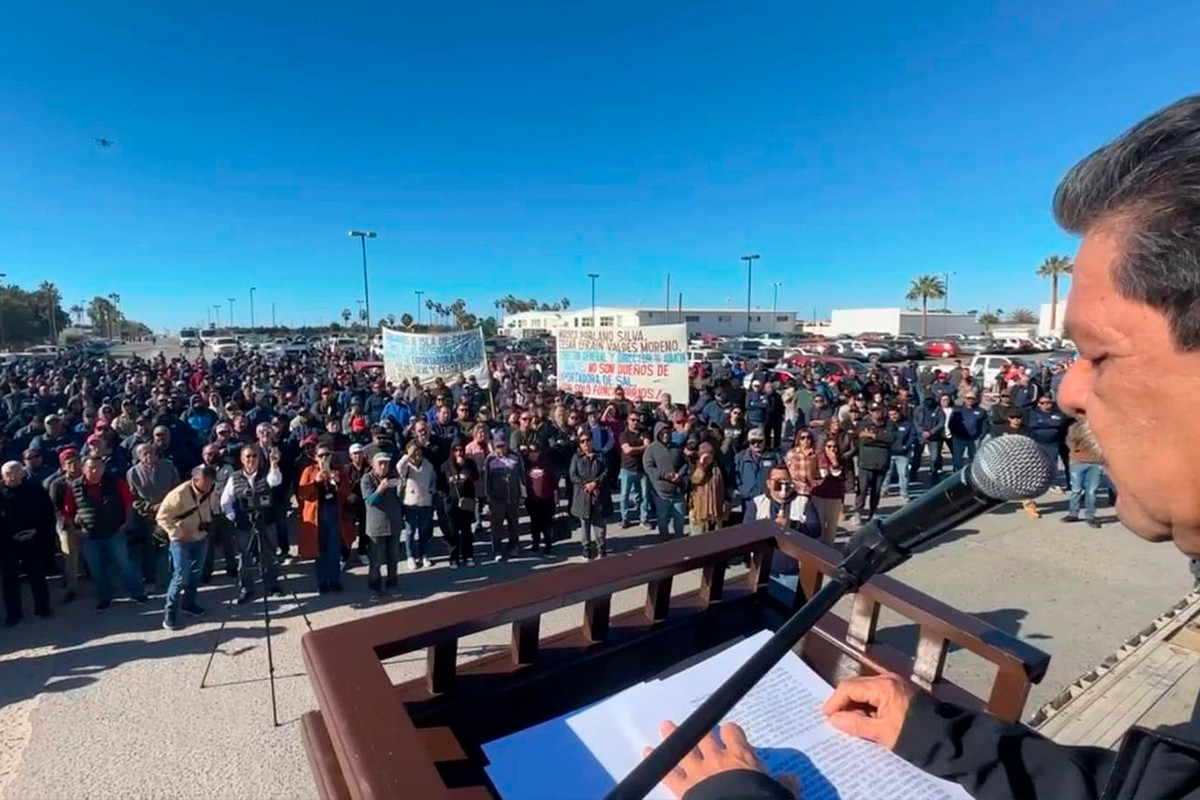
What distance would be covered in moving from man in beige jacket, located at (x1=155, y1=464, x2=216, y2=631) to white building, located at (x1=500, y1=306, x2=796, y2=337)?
2709 inches

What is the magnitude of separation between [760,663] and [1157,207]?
2.73 ft

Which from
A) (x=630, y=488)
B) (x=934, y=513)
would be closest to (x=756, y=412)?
(x=630, y=488)

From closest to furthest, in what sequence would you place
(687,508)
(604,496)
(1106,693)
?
(1106,693), (604,496), (687,508)

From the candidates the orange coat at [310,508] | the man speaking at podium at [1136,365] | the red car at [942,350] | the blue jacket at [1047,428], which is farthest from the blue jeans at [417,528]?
the red car at [942,350]

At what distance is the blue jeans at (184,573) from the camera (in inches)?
239

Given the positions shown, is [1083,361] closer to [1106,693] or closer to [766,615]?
[766,615]

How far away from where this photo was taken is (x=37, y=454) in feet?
23.4

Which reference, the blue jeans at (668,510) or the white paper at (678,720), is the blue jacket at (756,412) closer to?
the blue jeans at (668,510)

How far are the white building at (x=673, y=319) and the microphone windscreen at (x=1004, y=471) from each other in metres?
74.1

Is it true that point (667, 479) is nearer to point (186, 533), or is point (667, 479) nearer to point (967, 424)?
point (186, 533)

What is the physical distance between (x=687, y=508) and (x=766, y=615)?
7128 millimetres

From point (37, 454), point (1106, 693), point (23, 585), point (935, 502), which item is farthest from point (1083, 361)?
point (23, 585)

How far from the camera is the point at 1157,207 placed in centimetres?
80

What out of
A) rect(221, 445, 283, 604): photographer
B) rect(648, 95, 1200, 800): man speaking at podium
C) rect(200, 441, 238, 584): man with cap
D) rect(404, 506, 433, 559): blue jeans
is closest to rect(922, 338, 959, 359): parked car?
rect(404, 506, 433, 559): blue jeans
